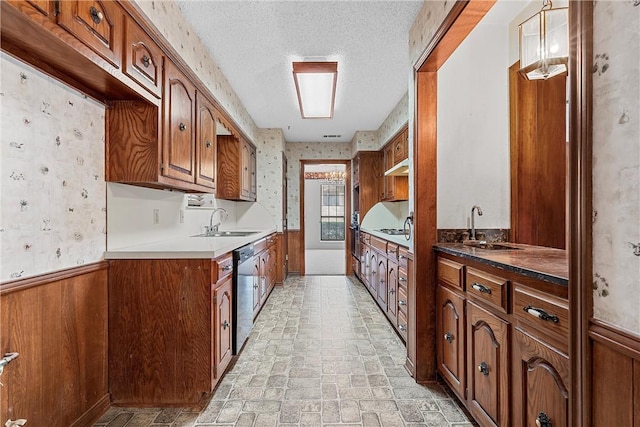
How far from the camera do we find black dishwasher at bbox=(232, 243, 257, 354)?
2449 millimetres

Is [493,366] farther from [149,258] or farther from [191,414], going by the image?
[149,258]

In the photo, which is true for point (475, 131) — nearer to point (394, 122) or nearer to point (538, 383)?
point (538, 383)

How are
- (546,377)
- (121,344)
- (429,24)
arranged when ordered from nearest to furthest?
(546,377)
(121,344)
(429,24)

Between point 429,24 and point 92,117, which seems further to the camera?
point 429,24

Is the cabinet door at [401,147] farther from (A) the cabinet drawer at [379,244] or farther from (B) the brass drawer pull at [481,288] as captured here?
(B) the brass drawer pull at [481,288]

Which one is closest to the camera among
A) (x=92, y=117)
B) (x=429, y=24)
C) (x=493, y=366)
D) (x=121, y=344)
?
(x=493, y=366)

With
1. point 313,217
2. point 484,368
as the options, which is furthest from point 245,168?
point 313,217

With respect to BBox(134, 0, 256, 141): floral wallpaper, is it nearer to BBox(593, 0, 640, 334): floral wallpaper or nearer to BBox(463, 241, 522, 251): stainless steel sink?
BBox(593, 0, 640, 334): floral wallpaper

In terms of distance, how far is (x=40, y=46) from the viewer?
4.02 feet

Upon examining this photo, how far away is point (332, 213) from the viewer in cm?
1022

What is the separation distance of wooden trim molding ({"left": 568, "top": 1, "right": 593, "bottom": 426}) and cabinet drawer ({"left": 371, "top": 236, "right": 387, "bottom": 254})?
8.30ft

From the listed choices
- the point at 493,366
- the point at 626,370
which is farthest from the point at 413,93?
the point at 626,370

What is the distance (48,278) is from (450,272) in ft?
6.75

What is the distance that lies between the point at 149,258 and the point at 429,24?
7.27 ft
